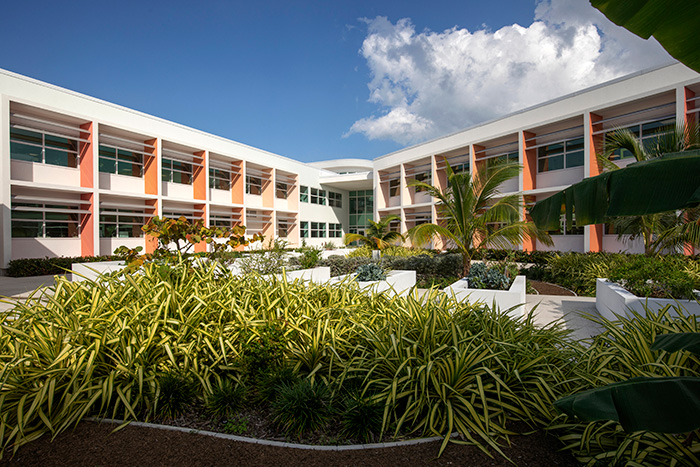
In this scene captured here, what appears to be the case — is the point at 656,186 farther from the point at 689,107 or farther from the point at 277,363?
the point at 689,107

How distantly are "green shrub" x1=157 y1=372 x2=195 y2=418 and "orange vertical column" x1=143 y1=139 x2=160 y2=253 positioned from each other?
18564mm

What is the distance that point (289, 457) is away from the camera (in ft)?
8.32

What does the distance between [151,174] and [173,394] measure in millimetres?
19622

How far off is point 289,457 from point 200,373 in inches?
55.7

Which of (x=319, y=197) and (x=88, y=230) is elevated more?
(x=319, y=197)

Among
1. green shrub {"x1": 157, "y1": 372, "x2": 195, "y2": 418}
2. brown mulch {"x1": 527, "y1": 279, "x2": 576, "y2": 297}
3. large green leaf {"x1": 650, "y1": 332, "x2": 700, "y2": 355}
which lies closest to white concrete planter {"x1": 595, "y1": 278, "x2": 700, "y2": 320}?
brown mulch {"x1": 527, "y1": 279, "x2": 576, "y2": 297}

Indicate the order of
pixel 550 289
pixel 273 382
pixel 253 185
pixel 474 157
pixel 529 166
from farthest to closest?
pixel 253 185
pixel 474 157
pixel 529 166
pixel 550 289
pixel 273 382

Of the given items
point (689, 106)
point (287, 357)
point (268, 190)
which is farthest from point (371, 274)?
point (268, 190)

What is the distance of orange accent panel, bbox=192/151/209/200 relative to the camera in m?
22.1

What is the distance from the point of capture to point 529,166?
18.9m

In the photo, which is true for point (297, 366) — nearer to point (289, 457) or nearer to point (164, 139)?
point (289, 457)

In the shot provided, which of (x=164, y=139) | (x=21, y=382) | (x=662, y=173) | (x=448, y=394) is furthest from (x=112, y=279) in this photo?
(x=164, y=139)

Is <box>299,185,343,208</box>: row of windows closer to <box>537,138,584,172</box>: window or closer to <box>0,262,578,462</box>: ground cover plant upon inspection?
<box>537,138,584,172</box>: window

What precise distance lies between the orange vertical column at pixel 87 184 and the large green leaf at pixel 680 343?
20419 millimetres
